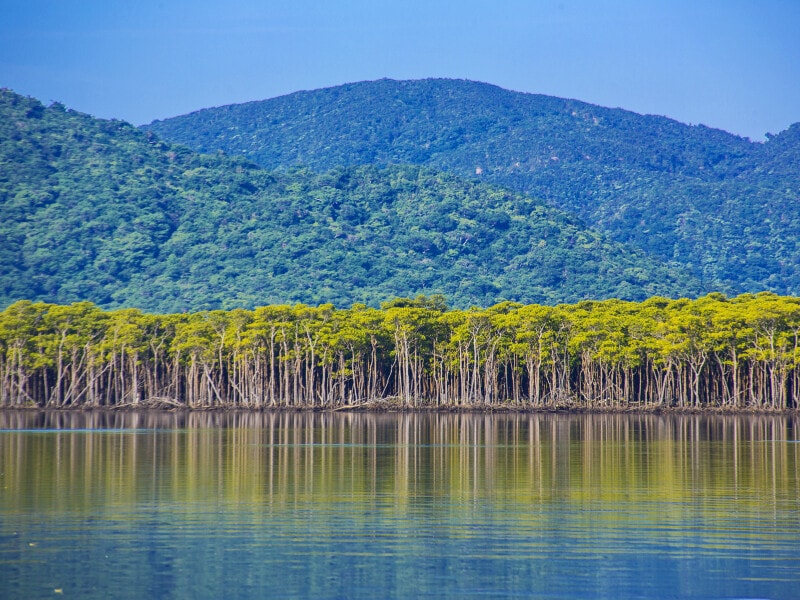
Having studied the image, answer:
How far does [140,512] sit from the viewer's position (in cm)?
2500

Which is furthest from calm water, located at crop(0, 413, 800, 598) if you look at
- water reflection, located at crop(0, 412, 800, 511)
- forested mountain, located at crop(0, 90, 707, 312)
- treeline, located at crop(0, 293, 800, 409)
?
forested mountain, located at crop(0, 90, 707, 312)

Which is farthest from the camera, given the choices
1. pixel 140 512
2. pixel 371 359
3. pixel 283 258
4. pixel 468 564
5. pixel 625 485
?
pixel 283 258

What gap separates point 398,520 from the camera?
2394cm

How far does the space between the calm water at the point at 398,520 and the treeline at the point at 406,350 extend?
115 feet

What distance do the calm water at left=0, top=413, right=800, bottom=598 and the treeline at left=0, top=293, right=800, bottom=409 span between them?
115 ft

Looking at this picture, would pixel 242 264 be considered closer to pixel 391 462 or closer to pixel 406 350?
pixel 406 350

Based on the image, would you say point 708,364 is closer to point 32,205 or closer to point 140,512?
point 140,512

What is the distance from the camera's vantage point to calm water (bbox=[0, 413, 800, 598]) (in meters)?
18.0

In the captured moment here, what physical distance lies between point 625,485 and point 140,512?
43.4ft

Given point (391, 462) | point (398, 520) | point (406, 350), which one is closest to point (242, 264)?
point (406, 350)

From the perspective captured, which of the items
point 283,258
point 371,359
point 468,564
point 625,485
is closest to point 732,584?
point 468,564

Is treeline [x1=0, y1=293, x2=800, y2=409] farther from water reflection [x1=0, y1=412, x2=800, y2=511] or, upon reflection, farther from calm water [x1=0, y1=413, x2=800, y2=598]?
calm water [x1=0, y1=413, x2=800, y2=598]

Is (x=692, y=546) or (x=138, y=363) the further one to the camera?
(x=138, y=363)

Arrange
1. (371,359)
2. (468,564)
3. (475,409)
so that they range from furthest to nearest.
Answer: (371,359)
(475,409)
(468,564)
